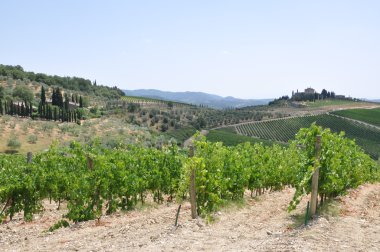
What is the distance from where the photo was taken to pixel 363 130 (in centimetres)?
8650

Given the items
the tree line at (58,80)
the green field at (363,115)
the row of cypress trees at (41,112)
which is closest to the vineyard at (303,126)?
the green field at (363,115)

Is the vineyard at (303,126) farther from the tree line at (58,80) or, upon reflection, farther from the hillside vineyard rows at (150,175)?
the hillside vineyard rows at (150,175)

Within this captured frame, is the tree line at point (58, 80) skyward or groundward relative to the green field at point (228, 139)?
skyward

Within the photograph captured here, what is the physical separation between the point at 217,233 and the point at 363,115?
107126 millimetres

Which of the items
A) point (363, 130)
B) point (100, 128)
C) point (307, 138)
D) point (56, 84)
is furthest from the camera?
point (56, 84)

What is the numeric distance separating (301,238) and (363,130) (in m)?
88.4

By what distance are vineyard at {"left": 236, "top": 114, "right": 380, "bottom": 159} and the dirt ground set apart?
67.4 metres

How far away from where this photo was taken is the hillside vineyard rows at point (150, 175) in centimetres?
1002

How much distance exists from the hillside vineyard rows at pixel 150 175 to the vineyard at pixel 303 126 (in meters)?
64.8

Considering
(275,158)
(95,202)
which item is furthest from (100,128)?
(95,202)

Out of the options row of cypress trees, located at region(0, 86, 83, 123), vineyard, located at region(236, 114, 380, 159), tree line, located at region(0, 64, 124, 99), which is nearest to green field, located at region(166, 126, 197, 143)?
vineyard, located at region(236, 114, 380, 159)

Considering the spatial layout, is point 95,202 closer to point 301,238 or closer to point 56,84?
point 301,238

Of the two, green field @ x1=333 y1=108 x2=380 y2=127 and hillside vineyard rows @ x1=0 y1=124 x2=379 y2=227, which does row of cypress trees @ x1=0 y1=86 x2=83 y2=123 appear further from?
green field @ x1=333 y1=108 x2=380 y2=127

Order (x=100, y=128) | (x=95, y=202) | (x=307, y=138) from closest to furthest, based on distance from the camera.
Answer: (x=307, y=138)
(x=95, y=202)
(x=100, y=128)
